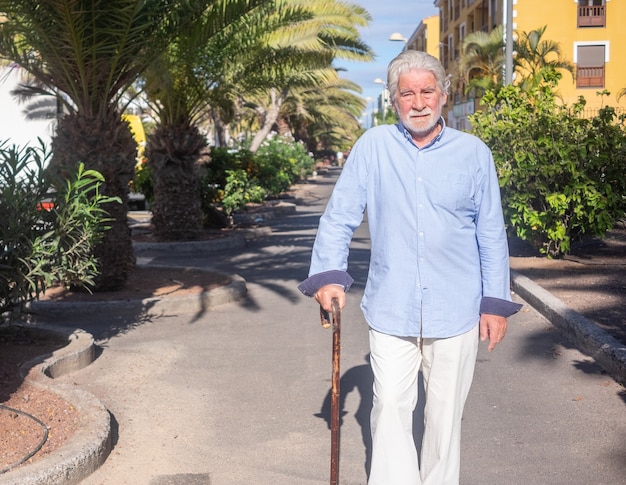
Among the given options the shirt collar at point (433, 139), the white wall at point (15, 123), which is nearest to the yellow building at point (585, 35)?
the white wall at point (15, 123)

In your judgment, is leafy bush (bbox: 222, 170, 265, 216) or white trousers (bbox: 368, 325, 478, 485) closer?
white trousers (bbox: 368, 325, 478, 485)

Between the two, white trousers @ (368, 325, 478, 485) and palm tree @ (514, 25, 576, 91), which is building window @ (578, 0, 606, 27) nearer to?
palm tree @ (514, 25, 576, 91)

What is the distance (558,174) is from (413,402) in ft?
28.4

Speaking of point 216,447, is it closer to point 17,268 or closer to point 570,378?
point 17,268

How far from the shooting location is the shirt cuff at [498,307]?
3.81 m

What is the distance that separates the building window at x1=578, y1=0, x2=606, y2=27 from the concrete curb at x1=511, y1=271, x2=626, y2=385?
36.2 metres

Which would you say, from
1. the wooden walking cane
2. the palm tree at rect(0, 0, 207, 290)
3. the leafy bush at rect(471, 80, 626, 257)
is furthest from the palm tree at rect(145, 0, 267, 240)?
the wooden walking cane

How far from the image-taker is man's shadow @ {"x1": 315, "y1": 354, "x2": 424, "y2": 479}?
17.2 ft

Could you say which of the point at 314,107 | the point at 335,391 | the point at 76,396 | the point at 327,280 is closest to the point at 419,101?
the point at 327,280

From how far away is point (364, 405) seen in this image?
594 centimetres

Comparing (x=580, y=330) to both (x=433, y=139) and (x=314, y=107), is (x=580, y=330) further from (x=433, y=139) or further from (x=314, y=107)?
(x=314, y=107)

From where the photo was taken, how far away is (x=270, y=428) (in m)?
5.52

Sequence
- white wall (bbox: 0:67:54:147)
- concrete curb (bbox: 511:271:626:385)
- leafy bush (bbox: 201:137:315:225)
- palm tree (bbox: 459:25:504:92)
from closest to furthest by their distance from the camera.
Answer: concrete curb (bbox: 511:271:626:385) < white wall (bbox: 0:67:54:147) < leafy bush (bbox: 201:137:315:225) < palm tree (bbox: 459:25:504:92)

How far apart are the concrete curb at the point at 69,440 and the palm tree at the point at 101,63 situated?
330cm
